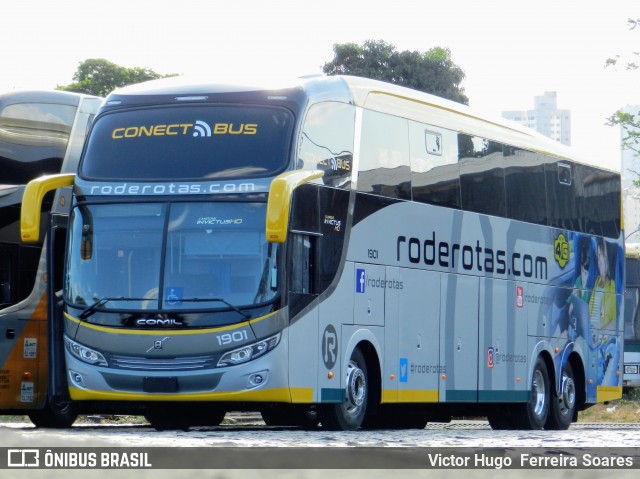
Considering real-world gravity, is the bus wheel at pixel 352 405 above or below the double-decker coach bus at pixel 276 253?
below

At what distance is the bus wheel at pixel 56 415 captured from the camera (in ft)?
57.7

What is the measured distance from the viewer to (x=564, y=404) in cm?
2203

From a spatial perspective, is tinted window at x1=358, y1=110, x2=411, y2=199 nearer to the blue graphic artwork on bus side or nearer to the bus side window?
the bus side window

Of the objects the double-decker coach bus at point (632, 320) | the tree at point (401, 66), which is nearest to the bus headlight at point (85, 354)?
the double-decker coach bus at point (632, 320)

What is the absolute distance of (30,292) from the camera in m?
17.1

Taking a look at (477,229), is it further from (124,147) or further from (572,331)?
(124,147)

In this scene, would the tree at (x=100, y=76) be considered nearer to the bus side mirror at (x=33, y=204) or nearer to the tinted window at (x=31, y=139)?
the tinted window at (x=31, y=139)

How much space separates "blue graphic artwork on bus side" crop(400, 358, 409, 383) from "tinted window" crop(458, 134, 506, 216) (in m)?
2.62

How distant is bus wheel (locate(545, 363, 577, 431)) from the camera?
21.6 m

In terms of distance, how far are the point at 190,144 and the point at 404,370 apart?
400cm

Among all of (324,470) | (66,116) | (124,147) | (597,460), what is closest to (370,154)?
(124,147)

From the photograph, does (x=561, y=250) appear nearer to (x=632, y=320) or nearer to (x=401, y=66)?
(x=632, y=320)

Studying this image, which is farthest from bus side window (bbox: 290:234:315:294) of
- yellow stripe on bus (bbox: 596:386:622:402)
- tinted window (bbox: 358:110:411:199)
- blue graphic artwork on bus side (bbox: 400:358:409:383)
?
yellow stripe on bus (bbox: 596:386:622:402)

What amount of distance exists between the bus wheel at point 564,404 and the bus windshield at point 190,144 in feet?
27.1
